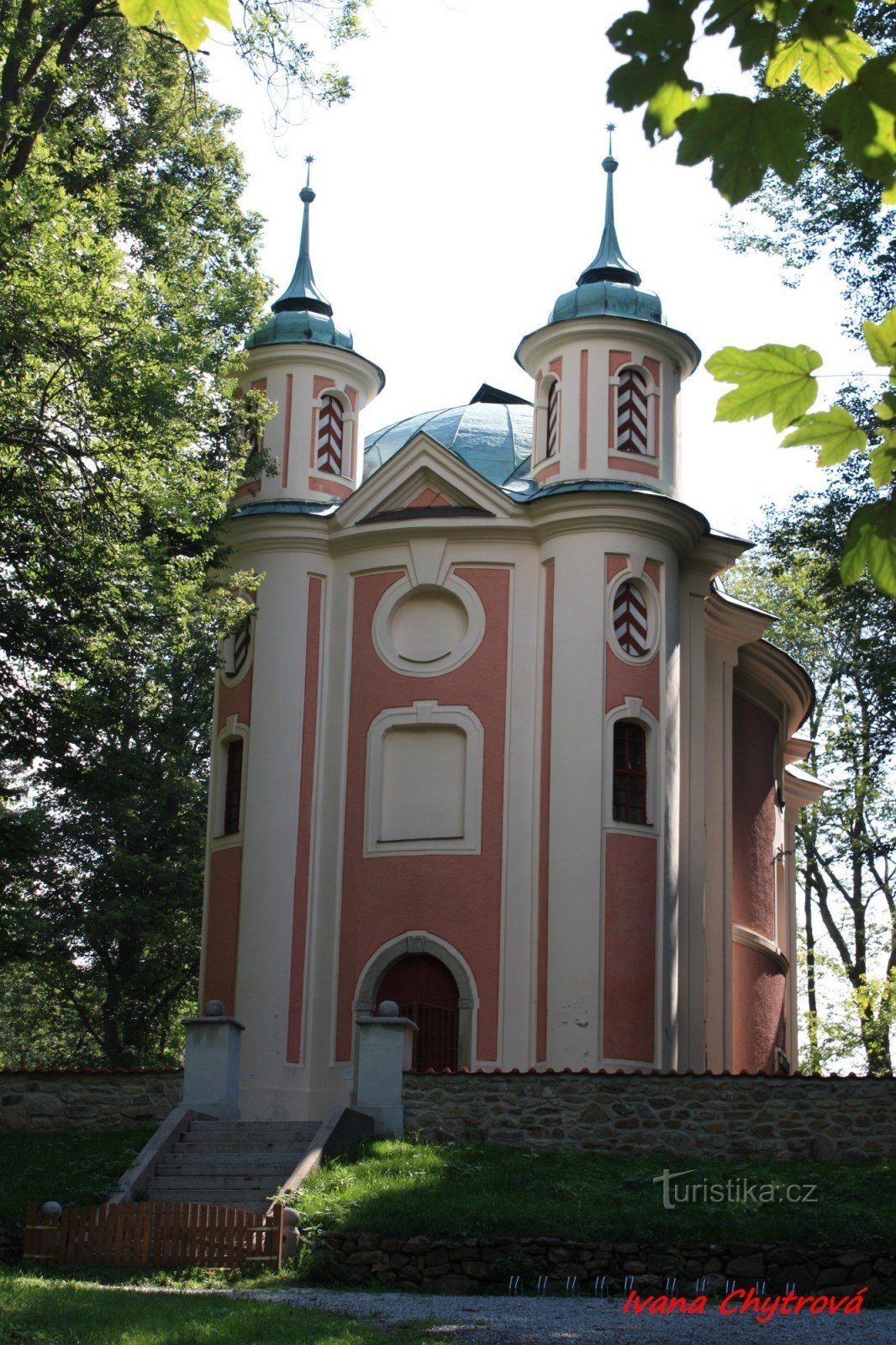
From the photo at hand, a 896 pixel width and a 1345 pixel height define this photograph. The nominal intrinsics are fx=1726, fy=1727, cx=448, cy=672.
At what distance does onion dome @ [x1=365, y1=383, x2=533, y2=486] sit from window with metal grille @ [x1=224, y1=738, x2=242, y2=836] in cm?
505

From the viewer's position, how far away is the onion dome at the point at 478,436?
26641mm

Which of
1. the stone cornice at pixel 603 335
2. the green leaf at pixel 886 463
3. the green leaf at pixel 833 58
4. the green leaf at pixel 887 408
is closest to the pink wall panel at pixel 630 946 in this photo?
the stone cornice at pixel 603 335

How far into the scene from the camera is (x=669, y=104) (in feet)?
11.3

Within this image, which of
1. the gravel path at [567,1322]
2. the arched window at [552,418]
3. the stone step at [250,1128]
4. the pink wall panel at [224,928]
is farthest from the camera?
the arched window at [552,418]

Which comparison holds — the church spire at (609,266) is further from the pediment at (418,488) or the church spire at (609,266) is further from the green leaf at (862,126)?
the green leaf at (862,126)

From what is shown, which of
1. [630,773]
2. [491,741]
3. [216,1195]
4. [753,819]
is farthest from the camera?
[753,819]

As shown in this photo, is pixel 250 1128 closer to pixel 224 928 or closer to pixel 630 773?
pixel 224 928

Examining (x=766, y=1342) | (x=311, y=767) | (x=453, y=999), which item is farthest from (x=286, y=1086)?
(x=766, y=1342)

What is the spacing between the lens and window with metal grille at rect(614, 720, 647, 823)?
74.2 ft

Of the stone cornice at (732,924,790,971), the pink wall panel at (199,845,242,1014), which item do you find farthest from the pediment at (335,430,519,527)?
the stone cornice at (732,924,790,971)

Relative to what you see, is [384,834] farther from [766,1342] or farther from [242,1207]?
[766,1342]

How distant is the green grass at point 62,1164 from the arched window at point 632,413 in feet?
38.8

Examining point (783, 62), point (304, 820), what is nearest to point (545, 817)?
point (304, 820)

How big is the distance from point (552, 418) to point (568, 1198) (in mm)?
13522
